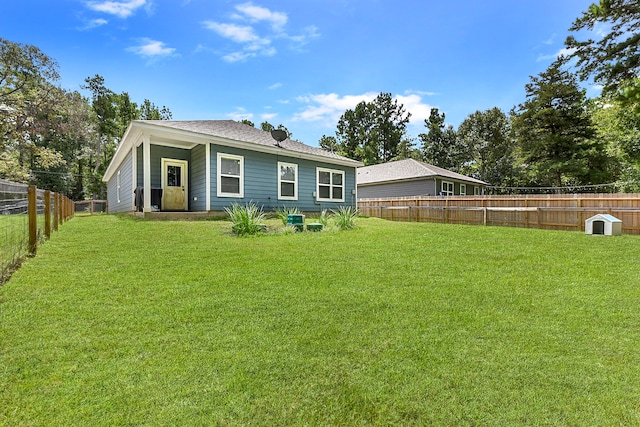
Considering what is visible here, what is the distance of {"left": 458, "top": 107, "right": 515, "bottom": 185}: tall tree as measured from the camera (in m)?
28.9

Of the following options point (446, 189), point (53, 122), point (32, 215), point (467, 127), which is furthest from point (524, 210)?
point (53, 122)

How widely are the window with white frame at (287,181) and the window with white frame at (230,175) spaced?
5.33ft

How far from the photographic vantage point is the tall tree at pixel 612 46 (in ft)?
25.7

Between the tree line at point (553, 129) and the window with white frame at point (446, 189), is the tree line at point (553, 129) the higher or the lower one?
the higher one

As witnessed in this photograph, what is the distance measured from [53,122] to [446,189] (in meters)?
24.3

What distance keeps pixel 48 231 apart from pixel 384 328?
21.0ft

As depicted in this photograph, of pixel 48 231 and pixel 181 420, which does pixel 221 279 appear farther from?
pixel 48 231

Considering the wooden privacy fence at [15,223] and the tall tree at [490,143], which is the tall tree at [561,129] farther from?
the wooden privacy fence at [15,223]

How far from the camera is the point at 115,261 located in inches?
165

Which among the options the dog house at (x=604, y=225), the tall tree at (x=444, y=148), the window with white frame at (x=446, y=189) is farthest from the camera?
the tall tree at (x=444, y=148)

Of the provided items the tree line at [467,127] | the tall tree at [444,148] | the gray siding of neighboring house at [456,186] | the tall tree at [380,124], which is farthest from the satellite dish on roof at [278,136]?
the tall tree at [380,124]

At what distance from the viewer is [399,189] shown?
818 inches

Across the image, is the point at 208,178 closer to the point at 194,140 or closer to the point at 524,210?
the point at 194,140

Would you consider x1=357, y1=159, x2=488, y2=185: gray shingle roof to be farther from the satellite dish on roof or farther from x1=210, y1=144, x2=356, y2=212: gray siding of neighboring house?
the satellite dish on roof
